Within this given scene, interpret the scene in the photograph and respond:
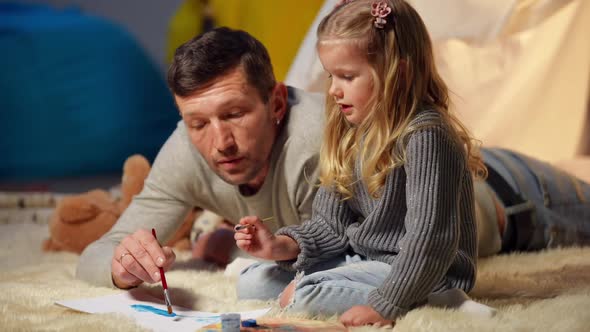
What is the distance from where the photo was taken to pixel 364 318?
114 centimetres

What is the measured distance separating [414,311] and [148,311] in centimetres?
42

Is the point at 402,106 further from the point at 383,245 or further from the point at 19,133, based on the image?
the point at 19,133

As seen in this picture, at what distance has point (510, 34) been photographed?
2244mm

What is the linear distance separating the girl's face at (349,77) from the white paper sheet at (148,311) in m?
0.34

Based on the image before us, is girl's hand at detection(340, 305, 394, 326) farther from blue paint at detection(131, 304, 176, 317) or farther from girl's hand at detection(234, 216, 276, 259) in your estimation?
blue paint at detection(131, 304, 176, 317)

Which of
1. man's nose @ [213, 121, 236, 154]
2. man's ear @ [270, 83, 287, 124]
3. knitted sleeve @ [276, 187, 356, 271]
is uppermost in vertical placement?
man's ear @ [270, 83, 287, 124]

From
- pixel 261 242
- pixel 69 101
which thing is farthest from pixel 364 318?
pixel 69 101

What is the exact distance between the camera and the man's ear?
4.95ft

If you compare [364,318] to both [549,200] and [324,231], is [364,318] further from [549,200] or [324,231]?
[549,200]

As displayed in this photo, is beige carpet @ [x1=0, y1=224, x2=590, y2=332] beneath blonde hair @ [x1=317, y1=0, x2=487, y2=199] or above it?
beneath

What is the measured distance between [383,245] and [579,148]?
4.46 feet

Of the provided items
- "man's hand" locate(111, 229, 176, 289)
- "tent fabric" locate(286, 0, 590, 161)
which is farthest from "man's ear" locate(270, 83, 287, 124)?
"tent fabric" locate(286, 0, 590, 161)

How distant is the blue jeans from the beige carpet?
56 millimetres

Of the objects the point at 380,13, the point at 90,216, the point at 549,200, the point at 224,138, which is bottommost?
the point at 90,216
